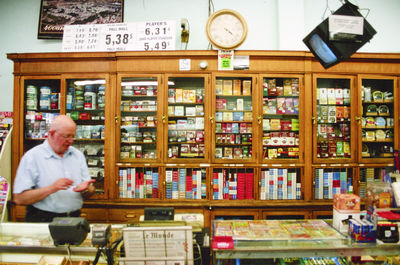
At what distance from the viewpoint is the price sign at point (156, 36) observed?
11.9 feet

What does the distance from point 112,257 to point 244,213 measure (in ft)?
7.41

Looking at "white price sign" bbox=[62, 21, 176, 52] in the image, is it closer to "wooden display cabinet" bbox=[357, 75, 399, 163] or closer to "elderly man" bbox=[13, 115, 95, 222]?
"elderly man" bbox=[13, 115, 95, 222]

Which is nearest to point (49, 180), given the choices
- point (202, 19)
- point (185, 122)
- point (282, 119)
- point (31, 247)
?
point (31, 247)

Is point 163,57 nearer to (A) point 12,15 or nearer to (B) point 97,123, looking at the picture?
(B) point 97,123

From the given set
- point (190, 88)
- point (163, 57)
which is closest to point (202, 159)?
point (190, 88)

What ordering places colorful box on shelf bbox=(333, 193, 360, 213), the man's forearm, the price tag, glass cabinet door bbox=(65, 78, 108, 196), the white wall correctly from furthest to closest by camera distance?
the white wall < the price tag < glass cabinet door bbox=(65, 78, 108, 196) < the man's forearm < colorful box on shelf bbox=(333, 193, 360, 213)

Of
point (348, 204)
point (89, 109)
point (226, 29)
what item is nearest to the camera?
point (348, 204)

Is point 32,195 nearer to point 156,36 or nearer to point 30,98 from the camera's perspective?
point 30,98

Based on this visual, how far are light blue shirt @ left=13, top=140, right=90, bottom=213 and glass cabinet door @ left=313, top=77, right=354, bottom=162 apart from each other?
10.4ft

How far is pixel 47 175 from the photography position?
87.0 inches

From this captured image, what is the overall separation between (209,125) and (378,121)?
8.25 feet

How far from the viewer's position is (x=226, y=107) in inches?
144

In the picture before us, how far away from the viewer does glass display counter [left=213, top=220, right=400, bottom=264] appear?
1.48 meters

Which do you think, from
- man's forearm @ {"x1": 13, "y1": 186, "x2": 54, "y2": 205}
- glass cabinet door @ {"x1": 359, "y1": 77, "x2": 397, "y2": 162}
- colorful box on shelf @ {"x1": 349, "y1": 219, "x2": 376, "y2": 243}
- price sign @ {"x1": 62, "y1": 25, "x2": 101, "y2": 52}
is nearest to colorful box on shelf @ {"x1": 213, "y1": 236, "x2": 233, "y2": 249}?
colorful box on shelf @ {"x1": 349, "y1": 219, "x2": 376, "y2": 243}
